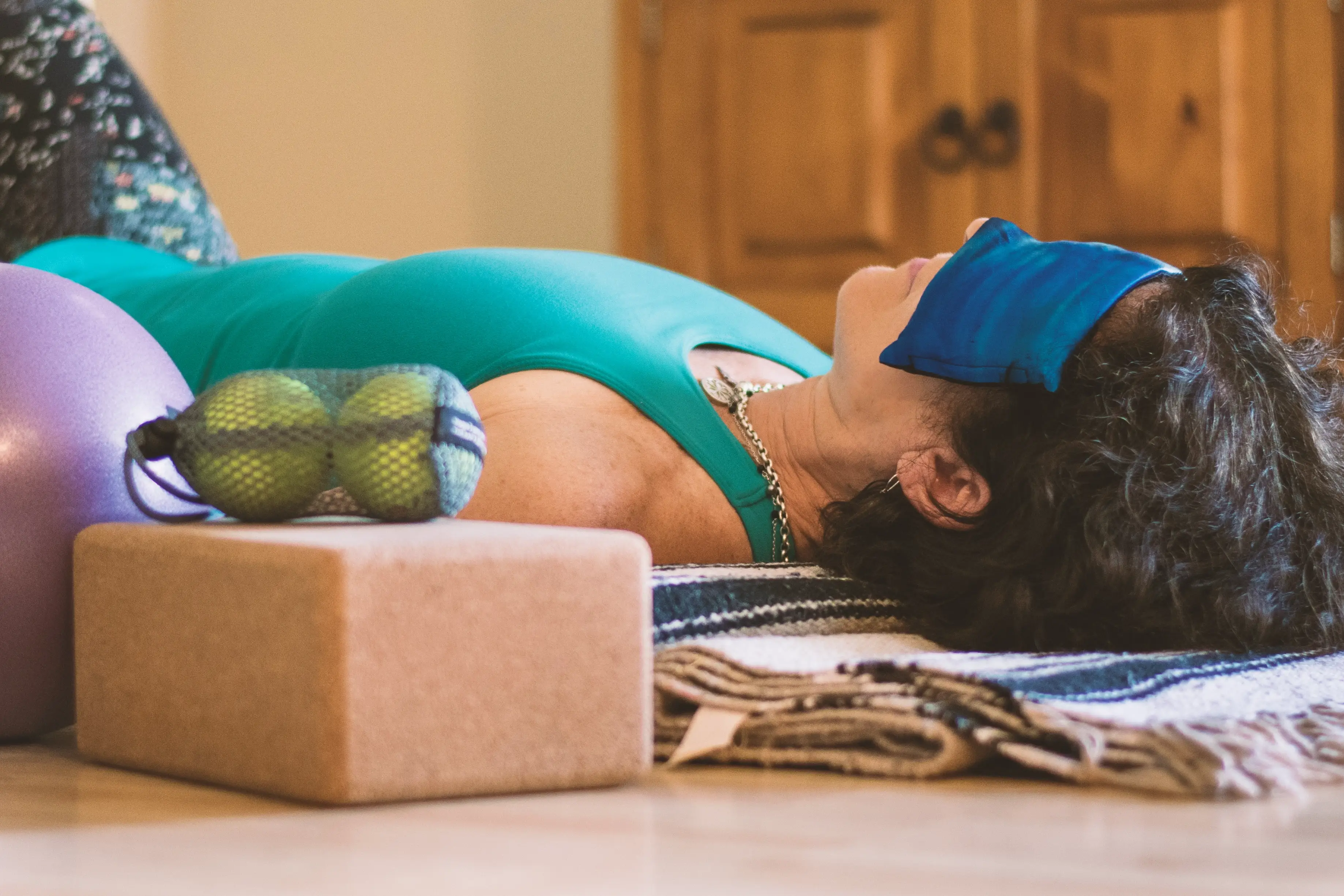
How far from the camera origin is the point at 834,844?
654 mm

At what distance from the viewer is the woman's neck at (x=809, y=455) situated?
119cm

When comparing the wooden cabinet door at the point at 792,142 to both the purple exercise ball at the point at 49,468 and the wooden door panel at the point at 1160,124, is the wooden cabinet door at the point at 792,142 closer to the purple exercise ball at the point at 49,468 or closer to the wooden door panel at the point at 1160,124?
the wooden door panel at the point at 1160,124

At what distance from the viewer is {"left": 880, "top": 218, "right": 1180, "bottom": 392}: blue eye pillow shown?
40.3 inches

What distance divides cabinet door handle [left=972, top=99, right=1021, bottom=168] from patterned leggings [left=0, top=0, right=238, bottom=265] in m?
1.35

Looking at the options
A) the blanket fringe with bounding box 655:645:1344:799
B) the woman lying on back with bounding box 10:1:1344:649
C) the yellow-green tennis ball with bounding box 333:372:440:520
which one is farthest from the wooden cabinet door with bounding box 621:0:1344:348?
the yellow-green tennis ball with bounding box 333:372:440:520

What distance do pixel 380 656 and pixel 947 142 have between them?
208 cm

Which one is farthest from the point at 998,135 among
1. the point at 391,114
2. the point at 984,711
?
the point at 984,711

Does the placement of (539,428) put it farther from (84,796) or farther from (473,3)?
(473,3)

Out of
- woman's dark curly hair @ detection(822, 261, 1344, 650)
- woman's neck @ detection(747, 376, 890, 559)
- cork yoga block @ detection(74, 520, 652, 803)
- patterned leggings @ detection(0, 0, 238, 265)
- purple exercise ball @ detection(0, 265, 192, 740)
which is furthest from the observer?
patterned leggings @ detection(0, 0, 238, 265)

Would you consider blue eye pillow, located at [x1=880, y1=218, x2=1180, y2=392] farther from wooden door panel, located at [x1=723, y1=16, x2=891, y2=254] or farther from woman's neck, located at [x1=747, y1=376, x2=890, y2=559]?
wooden door panel, located at [x1=723, y1=16, x2=891, y2=254]

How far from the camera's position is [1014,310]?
1.04m

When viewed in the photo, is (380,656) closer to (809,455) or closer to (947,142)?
(809,455)

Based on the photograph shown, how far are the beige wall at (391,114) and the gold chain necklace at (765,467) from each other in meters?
1.96

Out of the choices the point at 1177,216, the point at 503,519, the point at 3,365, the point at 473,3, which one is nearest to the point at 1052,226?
the point at 1177,216
